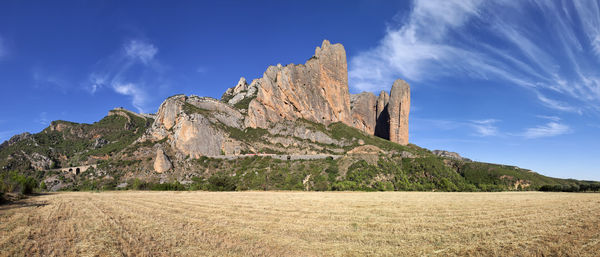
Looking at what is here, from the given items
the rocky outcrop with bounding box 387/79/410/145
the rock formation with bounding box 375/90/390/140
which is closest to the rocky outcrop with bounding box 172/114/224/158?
the rocky outcrop with bounding box 387/79/410/145

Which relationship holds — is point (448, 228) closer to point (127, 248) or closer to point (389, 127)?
point (127, 248)

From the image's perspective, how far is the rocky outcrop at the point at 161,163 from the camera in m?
74.5

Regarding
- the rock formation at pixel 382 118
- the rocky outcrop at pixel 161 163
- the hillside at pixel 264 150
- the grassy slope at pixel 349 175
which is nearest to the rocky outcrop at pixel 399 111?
the hillside at pixel 264 150

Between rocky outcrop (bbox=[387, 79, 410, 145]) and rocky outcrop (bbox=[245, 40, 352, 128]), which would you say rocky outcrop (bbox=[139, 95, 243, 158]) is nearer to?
rocky outcrop (bbox=[245, 40, 352, 128])

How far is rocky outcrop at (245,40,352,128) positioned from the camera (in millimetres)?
108644

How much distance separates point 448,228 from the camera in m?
11.1

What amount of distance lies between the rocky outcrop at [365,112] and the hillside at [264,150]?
1851 millimetres

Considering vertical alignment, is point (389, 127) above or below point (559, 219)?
above

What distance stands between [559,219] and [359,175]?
132ft

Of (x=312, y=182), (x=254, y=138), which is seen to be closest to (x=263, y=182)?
(x=312, y=182)

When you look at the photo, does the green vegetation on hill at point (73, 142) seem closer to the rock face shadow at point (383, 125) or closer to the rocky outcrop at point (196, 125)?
the rocky outcrop at point (196, 125)

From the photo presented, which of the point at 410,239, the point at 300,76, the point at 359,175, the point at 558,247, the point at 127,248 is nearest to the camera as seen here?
the point at 558,247

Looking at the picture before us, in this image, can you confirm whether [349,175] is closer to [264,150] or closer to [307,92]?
[264,150]

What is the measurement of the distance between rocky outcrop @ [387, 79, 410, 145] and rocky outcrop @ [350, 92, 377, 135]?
2082 cm
